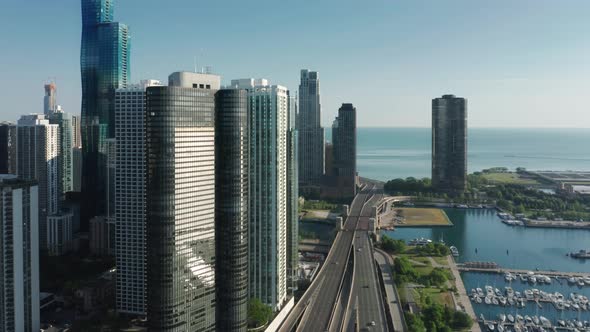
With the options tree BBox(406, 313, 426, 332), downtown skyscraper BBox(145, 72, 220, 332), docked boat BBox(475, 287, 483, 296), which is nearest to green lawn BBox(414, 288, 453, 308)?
docked boat BBox(475, 287, 483, 296)

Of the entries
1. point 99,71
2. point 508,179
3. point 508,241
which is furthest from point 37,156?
point 508,179

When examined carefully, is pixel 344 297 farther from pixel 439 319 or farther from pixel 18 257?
pixel 18 257

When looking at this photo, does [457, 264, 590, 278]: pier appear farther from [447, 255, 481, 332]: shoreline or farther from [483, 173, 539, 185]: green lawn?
[483, 173, 539, 185]: green lawn

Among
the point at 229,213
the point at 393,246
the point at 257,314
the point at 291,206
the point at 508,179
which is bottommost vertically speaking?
the point at 257,314

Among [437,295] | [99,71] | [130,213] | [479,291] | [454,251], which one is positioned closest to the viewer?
[130,213]

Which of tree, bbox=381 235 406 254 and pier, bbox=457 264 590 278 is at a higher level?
tree, bbox=381 235 406 254

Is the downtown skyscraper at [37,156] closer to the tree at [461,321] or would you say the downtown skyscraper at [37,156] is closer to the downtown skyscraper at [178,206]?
the downtown skyscraper at [178,206]
